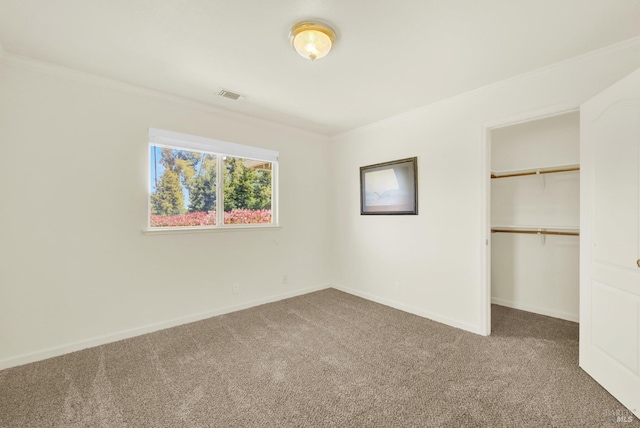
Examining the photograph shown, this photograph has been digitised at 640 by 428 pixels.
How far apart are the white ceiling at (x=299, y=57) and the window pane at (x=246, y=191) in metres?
1.03

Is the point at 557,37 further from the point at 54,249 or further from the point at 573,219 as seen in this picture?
the point at 54,249

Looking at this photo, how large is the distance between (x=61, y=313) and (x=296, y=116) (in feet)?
10.2

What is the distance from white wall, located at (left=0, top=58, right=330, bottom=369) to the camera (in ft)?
7.38

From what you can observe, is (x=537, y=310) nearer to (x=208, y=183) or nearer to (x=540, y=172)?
(x=540, y=172)

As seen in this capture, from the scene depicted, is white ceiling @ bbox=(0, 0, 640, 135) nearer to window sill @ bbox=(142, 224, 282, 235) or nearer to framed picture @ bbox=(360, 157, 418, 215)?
framed picture @ bbox=(360, 157, 418, 215)

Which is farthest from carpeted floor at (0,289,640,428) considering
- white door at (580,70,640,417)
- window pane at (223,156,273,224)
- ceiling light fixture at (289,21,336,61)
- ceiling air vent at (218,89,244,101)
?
ceiling air vent at (218,89,244,101)

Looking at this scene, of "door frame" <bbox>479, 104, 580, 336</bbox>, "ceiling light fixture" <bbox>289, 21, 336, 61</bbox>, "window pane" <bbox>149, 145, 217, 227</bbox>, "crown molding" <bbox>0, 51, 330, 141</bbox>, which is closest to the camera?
"ceiling light fixture" <bbox>289, 21, 336, 61</bbox>

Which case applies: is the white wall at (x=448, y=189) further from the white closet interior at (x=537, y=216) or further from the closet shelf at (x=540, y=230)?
the closet shelf at (x=540, y=230)

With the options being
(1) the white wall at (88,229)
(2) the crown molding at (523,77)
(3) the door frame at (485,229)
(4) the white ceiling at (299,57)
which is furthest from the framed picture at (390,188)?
(1) the white wall at (88,229)

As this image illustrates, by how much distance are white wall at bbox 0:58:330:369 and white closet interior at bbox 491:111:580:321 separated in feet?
11.3

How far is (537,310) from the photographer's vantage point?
3.37m

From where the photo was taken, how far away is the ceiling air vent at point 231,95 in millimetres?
2852

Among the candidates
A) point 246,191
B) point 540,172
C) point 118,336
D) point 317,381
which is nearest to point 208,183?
point 246,191

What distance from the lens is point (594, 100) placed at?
2.04 metres
